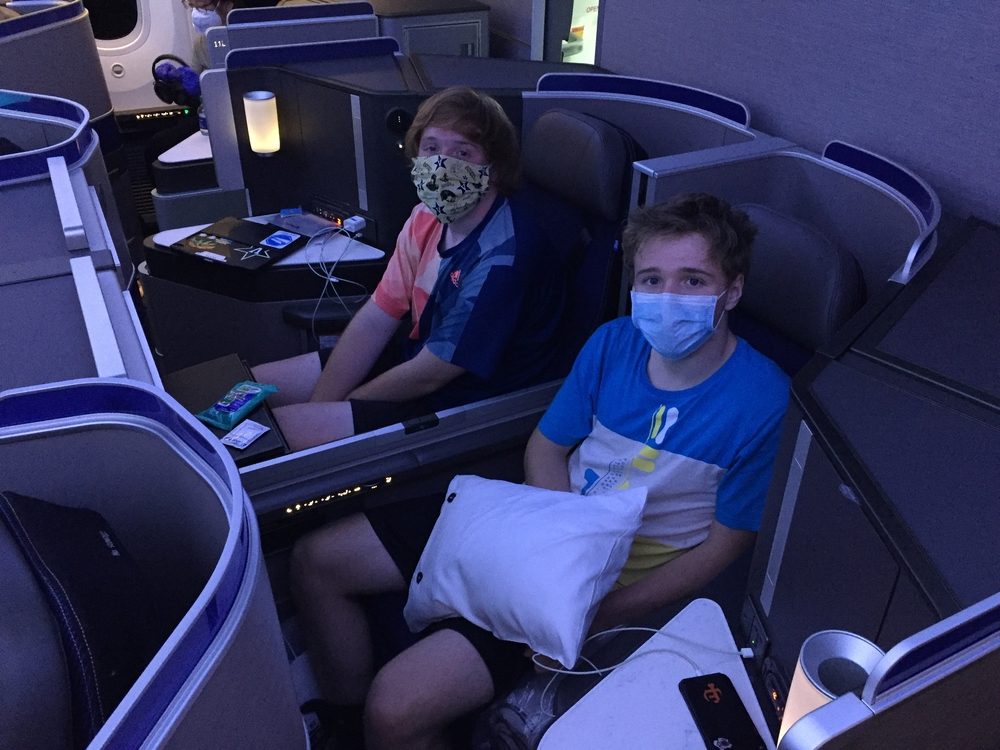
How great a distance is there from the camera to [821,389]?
1054 millimetres

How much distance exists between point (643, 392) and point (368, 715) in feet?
2.42

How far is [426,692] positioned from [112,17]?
5.36 meters

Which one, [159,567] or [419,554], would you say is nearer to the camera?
[159,567]

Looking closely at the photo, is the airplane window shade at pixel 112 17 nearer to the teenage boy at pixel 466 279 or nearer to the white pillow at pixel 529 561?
the teenage boy at pixel 466 279

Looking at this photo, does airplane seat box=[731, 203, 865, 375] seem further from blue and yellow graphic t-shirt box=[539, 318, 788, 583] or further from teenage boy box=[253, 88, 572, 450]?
teenage boy box=[253, 88, 572, 450]

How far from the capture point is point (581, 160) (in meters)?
1.89

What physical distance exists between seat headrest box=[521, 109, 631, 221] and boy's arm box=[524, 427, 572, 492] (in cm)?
60

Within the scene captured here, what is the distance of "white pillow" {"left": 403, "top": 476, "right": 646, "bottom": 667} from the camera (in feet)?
3.97

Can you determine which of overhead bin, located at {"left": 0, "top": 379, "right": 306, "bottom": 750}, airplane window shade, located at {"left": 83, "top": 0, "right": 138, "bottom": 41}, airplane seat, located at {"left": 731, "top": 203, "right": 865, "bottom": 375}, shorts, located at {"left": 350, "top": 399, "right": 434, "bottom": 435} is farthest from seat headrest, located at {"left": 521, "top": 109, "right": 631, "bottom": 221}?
airplane window shade, located at {"left": 83, "top": 0, "right": 138, "bottom": 41}

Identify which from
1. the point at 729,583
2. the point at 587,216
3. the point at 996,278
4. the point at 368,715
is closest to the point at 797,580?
the point at 729,583

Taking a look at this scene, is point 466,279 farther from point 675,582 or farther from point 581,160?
point 675,582

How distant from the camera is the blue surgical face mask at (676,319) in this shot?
1.37 m

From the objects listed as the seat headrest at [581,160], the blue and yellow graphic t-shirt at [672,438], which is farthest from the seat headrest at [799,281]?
the seat headrest at [581,160]

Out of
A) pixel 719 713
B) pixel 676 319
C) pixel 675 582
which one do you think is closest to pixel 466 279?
pixel 676 319
